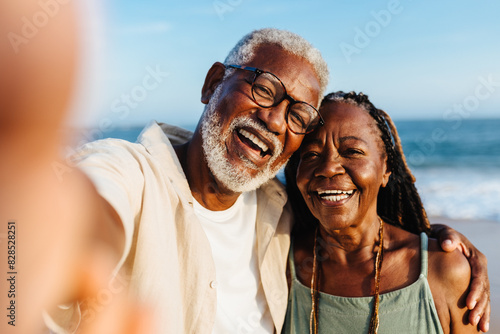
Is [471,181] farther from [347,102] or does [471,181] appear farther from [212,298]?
[212,298]

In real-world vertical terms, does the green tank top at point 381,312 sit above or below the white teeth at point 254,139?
below

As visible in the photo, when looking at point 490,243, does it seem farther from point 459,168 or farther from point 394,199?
point 459,168

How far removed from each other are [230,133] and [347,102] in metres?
0.77

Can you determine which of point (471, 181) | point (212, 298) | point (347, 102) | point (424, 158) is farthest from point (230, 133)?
point (424, 158)

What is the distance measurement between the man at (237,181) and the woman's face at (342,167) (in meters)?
0.12

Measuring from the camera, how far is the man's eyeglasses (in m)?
2.69

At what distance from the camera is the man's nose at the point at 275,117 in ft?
8.69

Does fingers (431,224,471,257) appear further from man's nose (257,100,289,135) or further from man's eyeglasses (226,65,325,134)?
man's nose (257,100,289,135)

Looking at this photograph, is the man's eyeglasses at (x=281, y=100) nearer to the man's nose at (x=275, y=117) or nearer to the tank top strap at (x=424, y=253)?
the man's nose at (x=275, y=117)

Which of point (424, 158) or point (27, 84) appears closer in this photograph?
point (27, 84)

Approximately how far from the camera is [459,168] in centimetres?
1529

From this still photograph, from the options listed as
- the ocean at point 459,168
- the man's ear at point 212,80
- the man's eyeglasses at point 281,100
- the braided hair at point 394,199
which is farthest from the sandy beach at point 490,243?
the man's ear at point 212,80

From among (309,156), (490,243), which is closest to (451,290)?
(309,156)

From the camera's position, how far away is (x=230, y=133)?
270 centimetres
